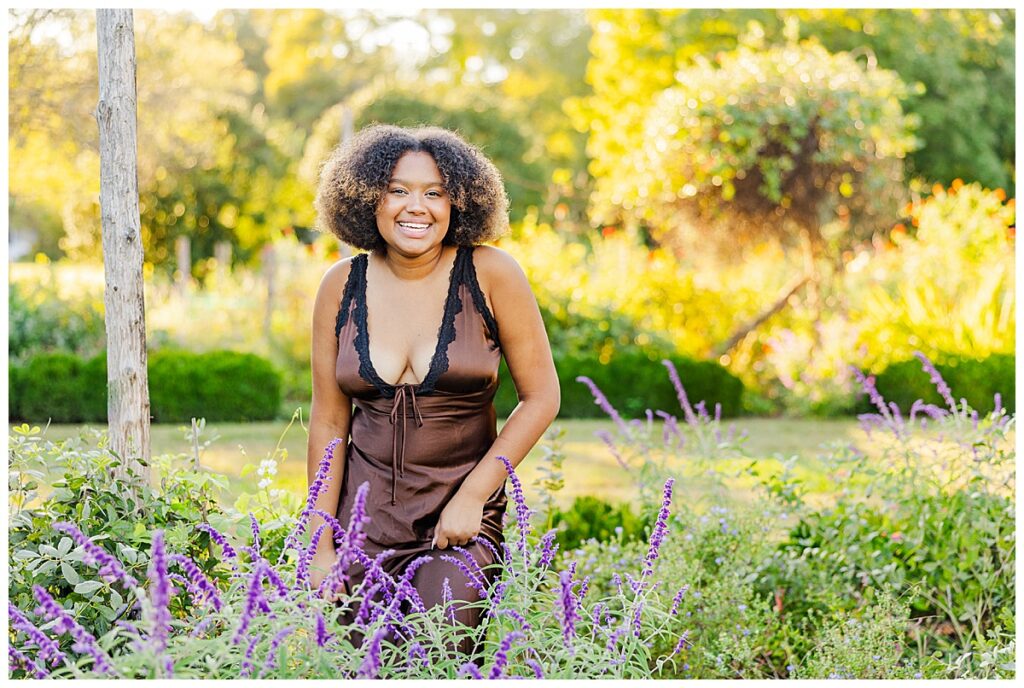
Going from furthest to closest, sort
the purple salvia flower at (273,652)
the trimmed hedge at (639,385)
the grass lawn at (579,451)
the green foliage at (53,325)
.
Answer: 1. the green foliage at (53,325)
2. the trimmed hedge at (639,385)
3. the grass lawn at (579,451)
4. the purple salvia flower at (273,652)

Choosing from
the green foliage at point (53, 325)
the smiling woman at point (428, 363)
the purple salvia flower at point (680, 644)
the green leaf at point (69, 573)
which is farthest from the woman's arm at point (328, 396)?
the green foliage at point (53, 325)

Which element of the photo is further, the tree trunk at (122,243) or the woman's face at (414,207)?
the tree trunk at (122,243)

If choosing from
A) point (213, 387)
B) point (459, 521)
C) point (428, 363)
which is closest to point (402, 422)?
point (428, 363)

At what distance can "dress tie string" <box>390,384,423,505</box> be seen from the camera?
262 cm

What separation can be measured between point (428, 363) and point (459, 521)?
399 millimetres

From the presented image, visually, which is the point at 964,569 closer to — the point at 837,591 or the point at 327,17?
the point at 837,591

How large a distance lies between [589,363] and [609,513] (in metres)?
3.76

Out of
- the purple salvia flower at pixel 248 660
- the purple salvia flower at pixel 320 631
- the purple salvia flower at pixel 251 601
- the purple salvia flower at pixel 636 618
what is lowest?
the purple salvia flower at pixel 636 618

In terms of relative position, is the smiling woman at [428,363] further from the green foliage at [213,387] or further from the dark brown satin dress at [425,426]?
the green foliage at [213,387]

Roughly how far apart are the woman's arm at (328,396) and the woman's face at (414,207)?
0.22 meters

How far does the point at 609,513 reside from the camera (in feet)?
13.3

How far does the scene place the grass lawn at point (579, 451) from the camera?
5.45 m

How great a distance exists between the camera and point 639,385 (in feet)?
25.4

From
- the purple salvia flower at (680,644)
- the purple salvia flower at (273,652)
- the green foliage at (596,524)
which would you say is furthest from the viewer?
the green foliage at (596,524)
